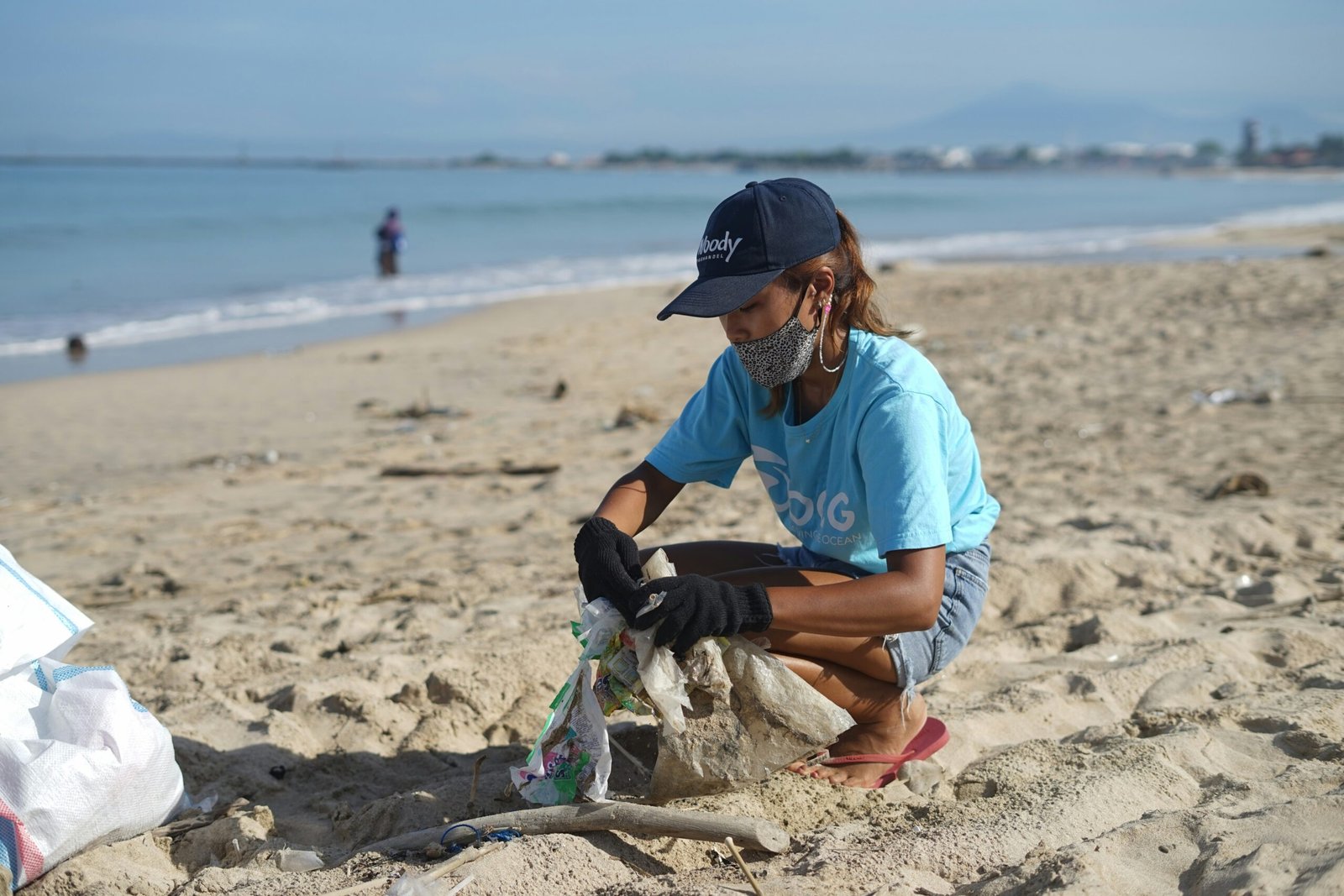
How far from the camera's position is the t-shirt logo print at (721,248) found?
2.18 meters

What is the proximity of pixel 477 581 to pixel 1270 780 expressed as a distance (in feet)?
8.62

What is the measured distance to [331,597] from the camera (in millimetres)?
3906

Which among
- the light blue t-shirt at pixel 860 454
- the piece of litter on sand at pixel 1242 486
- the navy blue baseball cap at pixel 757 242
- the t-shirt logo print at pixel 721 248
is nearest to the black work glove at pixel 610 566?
the light blue t-shirt at pixel 860 454

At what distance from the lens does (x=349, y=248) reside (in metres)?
22.9

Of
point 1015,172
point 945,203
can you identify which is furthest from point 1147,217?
point 1015,172

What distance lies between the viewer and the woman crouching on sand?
2.11 metres

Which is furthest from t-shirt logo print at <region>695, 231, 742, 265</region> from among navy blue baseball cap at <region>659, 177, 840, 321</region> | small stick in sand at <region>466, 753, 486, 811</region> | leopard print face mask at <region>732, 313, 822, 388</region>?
small stick in sand at <region>466, 753, 486, 811</region>

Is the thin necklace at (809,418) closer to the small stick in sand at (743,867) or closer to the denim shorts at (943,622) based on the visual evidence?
the denim shorts at (943,622)

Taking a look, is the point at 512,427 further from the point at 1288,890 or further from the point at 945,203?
the point at 945,203

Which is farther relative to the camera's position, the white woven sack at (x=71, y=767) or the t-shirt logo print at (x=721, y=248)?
the t-shirt logo print at (x=721, y=248)

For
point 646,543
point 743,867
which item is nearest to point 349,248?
point 646,543

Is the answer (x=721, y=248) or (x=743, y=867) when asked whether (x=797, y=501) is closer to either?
(x=721, y=248)

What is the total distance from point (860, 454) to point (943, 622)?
52 cm

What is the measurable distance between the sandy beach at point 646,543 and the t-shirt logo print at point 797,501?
457mm
